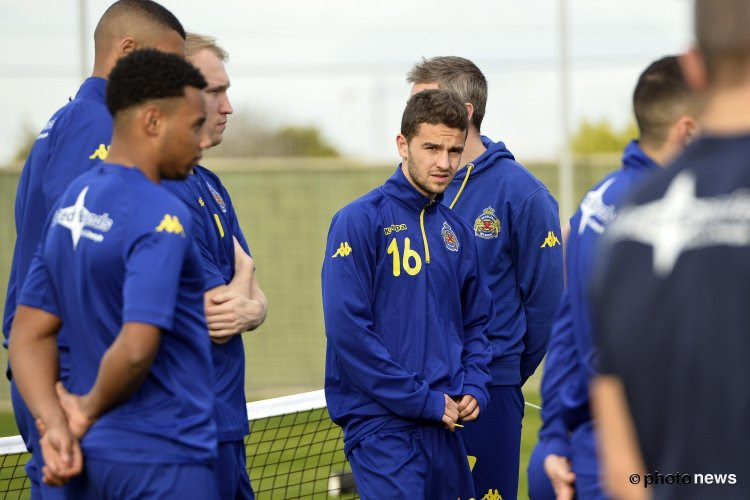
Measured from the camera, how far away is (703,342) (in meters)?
2.24

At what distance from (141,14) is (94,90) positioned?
45 cm

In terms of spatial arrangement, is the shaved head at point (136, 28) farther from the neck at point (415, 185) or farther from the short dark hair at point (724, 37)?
the short dark hair at point (724, 37)

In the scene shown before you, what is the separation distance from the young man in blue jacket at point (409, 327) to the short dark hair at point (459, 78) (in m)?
0.82

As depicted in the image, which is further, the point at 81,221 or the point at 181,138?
the point at 181,138

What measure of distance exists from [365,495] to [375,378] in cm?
63

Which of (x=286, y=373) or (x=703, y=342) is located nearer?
(x=703, y=342)

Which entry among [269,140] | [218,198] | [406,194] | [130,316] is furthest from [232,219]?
[269,140]

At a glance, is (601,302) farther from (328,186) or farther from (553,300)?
(328,186)

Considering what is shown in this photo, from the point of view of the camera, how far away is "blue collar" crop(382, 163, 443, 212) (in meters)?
5.90

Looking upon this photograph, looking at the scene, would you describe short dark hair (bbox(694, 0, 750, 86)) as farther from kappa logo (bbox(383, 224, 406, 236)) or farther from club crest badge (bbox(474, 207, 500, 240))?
club crest badge (bbox(474, 207, 500, 240))

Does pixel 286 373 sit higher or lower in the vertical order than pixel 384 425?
lower

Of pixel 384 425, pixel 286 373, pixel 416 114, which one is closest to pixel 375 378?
pixel 384 425

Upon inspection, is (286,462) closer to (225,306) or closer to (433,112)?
(433,112)

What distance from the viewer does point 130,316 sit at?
3.79 m
